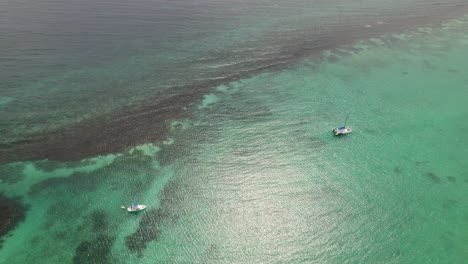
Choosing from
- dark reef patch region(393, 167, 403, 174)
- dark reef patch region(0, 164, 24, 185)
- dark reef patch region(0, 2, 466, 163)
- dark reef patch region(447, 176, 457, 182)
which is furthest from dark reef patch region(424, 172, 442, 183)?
dark reef patch region(0, 164, 24, 185)

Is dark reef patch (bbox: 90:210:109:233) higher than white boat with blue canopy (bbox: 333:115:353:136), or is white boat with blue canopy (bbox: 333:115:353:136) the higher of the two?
white boat with blue canopy (bbox: 333:115:353:136)

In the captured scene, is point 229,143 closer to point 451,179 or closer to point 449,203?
point 449,203

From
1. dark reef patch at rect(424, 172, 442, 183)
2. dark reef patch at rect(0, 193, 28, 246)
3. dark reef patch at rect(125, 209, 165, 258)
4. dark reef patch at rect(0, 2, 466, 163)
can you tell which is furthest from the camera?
dark reef patch at rect(0, 2, 466, 163)

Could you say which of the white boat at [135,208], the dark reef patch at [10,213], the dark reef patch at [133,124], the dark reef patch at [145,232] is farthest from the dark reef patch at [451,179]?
the dark reef patch at [10,213]

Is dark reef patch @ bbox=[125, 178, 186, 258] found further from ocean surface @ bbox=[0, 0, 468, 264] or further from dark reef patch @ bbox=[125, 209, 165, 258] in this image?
ocean surface @ bbox=[0, 0, 468, 264]

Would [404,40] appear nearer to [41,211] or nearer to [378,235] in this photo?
[378,235]

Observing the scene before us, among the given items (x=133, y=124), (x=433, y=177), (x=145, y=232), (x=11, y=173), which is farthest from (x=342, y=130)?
(x=11, y=173)

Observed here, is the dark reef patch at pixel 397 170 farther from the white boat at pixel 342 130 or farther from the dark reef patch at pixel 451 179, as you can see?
the white boat at pixel 342 130
